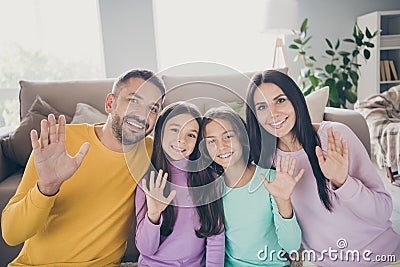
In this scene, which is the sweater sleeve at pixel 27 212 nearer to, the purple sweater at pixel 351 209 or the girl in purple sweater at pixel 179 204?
the girl in purple sweater at pixel 179 204

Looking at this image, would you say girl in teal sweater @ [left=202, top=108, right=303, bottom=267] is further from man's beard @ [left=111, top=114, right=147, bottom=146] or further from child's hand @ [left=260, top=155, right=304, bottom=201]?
man's beard @ [left=111, top=114, right=147, bottom=146]

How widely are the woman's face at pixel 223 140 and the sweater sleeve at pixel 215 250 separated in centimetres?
20

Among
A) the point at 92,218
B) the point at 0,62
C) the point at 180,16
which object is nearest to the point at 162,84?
the point at 92,218

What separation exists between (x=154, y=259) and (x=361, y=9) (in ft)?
10.8

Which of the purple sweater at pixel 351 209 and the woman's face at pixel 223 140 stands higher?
the woman's face at pixel 223 140

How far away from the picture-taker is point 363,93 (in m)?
3.55

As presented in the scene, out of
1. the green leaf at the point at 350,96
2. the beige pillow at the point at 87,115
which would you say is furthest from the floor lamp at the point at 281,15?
the beige pillow at the point at 87,115

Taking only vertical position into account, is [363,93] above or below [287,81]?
below

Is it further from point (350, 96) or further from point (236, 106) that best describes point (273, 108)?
point (350, 96)

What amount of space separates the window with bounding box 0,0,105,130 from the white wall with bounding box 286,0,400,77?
1677 millimetres

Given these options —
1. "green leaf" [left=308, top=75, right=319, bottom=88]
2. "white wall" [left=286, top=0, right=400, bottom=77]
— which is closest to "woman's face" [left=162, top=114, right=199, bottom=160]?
"green leaf" [left=308, top=75, right=319, bottom=88]

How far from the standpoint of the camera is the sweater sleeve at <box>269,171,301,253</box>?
2.61ft

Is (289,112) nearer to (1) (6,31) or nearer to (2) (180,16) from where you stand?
(2) (180,16)

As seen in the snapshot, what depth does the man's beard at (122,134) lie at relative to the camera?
2.69 feet
